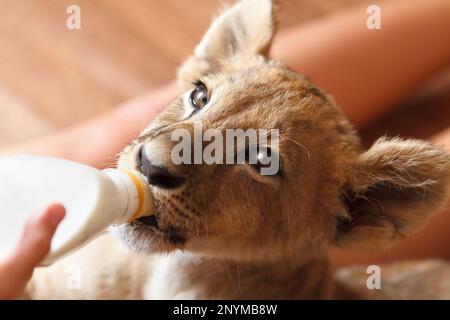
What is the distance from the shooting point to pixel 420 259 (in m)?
2.06

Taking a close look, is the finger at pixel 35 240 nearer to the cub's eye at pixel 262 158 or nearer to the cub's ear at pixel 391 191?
the cub's eye at pixel 262 158

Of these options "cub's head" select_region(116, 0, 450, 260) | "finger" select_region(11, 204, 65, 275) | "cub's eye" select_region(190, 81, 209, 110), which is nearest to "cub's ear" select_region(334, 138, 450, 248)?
"cub's head" select_region(116, 0, 450, 260)

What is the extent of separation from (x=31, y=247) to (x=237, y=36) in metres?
0.95

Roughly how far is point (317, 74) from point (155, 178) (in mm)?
1215

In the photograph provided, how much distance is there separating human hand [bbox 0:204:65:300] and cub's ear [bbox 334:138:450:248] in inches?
29.3

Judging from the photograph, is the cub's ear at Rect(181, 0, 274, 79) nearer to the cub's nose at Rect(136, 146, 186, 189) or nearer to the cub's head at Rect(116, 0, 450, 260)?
the cub's head at Rect(116, 0, 450, 260)

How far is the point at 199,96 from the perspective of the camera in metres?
1.41

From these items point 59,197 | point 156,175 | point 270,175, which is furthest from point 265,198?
point 59,197

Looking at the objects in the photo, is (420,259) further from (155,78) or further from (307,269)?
(155,78)

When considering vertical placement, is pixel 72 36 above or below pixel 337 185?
above

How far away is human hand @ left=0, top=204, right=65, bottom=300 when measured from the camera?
86 cm

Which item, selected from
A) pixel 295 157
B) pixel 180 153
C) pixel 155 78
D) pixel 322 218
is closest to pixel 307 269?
pixel 322 218

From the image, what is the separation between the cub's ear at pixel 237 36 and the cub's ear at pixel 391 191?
434 mm
